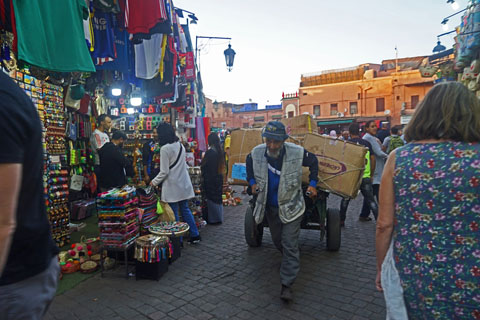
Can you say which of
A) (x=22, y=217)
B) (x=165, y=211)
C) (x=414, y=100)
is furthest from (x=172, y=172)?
(x=414, y=100)

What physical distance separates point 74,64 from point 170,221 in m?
2.79

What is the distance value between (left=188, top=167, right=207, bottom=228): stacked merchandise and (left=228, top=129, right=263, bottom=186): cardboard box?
Result: 5.11 ft

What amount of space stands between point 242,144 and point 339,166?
1.69m

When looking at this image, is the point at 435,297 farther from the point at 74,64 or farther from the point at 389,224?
the point at 74,64

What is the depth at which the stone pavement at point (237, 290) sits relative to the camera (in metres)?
3.31

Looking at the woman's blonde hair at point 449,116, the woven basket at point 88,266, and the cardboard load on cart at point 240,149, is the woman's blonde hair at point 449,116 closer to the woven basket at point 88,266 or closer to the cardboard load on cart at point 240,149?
the cardboard load on cart at point 240,149

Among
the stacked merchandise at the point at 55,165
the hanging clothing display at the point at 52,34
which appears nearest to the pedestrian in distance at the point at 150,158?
the stacked merchandise at the point at 55,165

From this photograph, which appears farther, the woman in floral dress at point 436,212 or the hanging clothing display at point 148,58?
the hanging clothing display at point 148,58

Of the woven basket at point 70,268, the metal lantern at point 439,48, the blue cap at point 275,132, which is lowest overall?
the woven basket at point 70,268

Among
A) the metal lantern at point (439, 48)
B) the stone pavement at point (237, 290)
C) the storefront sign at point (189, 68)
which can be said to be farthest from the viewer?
the metal lantern at point (439, 48)

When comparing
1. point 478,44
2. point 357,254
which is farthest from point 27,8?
point 478,44

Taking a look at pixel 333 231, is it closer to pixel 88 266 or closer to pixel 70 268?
pixel 88 266

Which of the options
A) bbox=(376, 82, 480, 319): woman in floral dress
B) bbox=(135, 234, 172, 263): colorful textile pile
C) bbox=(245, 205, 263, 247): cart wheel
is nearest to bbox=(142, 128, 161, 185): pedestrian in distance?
bbox=(245, 205, 263, 247): cart wheel

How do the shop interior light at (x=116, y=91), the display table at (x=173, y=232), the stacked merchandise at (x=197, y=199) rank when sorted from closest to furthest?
the display table at (x=173, y=232), the stacked merchandise at (x=197, y=199), the shop interior light at (x=116, y=91)
